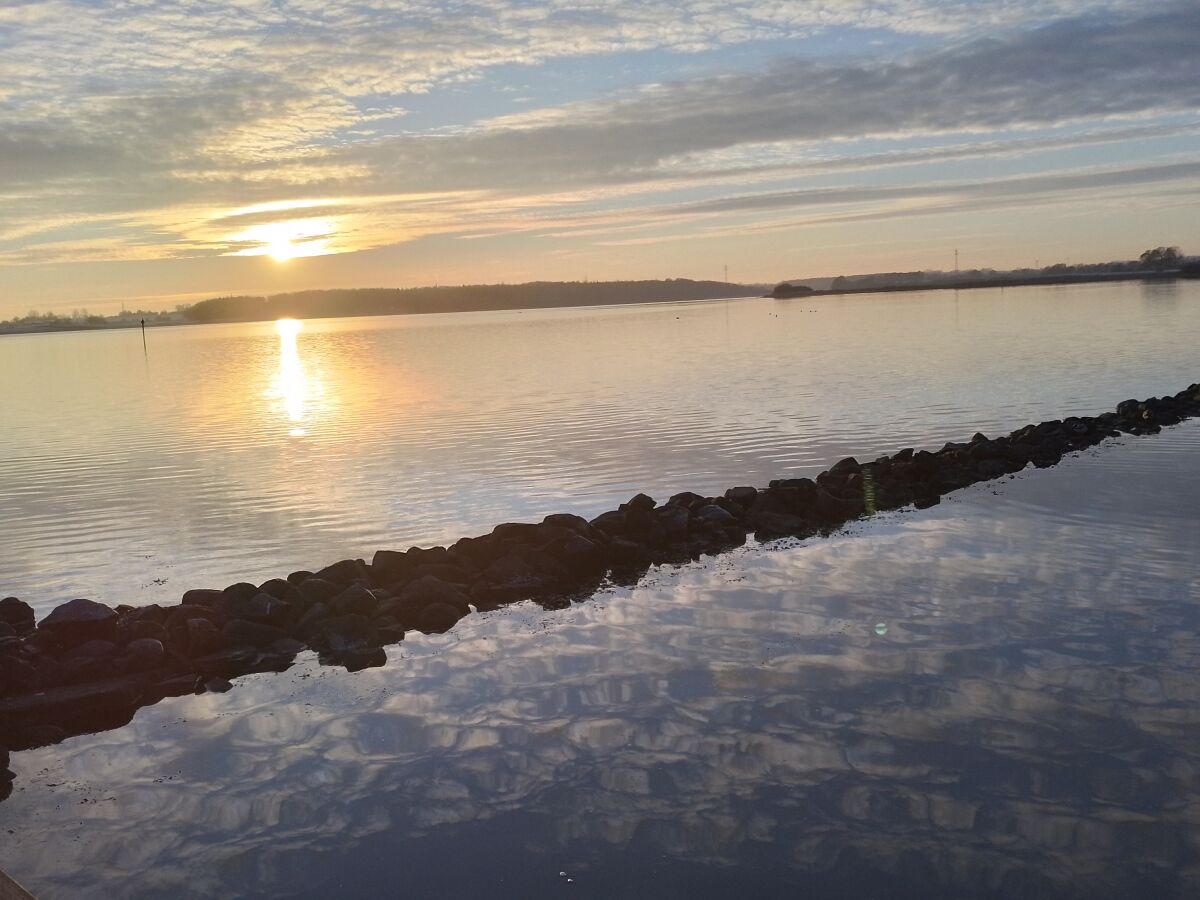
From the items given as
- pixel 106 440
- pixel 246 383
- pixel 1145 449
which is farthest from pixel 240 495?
pixel 246 383

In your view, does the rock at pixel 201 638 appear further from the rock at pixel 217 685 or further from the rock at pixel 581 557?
the rock at pixel 581 557

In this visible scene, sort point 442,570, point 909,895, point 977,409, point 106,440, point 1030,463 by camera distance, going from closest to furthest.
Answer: point 909,895
point 442,570
point 1030,463
point 977,409
point 106,440

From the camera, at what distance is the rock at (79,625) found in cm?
1320

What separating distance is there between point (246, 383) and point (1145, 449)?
2242 inches

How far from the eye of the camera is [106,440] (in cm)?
3806

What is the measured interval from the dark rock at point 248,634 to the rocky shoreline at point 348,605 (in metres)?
0.01

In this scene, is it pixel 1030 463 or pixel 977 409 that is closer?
pixel 1030 463

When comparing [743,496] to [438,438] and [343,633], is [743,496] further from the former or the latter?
[438,438]

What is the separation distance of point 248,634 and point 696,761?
7.14 meters

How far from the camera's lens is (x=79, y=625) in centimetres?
1325

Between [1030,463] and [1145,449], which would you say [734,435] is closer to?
[1030,463]

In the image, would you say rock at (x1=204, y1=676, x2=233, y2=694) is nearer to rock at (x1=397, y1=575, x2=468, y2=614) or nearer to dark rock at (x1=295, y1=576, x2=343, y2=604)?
dark rock at (x1=295, y1=576, x2=343, y2=604)

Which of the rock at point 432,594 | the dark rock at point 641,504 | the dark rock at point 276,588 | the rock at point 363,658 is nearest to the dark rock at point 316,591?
the dark rock at point 276,588

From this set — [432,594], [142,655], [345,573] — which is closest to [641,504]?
[432,594]
